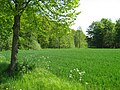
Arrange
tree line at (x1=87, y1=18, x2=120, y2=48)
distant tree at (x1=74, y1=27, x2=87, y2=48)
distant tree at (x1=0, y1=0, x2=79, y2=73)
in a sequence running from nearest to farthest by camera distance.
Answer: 1. distant tree at (x1=0, y1=0, x2=79, y2=73)
2. tree line at (x1=87, y1=18, x2=120, y2=48)
3. distant tree at (x1=74, y1=27, x2=87, y2=48)

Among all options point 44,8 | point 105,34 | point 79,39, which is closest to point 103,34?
point 105,34

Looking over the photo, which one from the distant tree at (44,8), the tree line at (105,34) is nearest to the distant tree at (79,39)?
the tree line at (105,34)

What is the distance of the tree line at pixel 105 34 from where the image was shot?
9512cm

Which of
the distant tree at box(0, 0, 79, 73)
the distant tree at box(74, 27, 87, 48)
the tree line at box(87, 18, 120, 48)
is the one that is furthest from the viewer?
the distant tree at box(74, 27, 87, 48)

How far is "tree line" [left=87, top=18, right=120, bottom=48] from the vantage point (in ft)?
312

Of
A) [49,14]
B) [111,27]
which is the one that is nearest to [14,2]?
[49,14]

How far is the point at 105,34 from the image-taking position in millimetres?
100938

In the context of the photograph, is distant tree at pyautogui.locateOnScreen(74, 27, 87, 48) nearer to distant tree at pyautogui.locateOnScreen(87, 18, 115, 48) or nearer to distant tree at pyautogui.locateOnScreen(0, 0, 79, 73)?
distant tree at pyautogui.locateOnScreen(87, 18, 115, 48)

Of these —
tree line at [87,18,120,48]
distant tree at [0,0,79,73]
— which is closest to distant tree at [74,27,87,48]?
tree line at [87,18,120,48]

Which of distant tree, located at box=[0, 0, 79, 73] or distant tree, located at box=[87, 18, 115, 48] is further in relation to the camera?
distant tree, located at box=[87, 18, 115, 48]

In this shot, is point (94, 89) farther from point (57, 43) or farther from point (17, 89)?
point (57, 43)

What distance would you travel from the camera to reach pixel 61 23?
14.9 m

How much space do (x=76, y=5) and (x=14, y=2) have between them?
10.5ft

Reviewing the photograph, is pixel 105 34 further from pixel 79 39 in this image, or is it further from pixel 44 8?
pixel 44 8
